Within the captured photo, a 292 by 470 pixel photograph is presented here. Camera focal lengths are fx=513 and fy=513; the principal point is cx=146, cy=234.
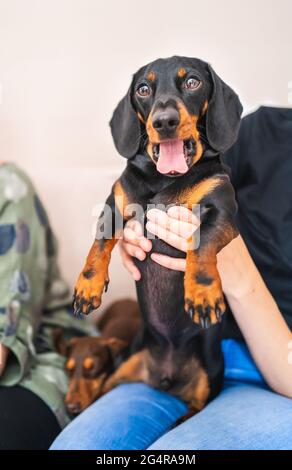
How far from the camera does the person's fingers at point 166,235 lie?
75 centimetres

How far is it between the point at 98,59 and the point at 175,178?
0.32 m

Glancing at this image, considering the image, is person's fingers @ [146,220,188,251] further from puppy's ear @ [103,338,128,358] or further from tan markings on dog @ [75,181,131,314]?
puppy's ear @ [103,338,128,358]

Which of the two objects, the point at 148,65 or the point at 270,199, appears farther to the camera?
the point at 270,199

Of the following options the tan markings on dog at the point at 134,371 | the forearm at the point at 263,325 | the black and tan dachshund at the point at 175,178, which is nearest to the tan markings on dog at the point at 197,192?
the black and tan dachshund at the point at 175,178

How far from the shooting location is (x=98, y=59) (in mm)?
899

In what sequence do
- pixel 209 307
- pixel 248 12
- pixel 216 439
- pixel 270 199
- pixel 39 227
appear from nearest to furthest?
pixel 209 307 < pixel 248 12 < pixel 216 439 < pixel 270 199 < pixel 39 227

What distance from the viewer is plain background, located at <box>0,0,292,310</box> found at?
29.8 inches

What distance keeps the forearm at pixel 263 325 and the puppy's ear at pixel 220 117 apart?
310 millimetres

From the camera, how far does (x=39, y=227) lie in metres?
1.41

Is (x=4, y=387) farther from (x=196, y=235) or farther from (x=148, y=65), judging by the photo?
(x=148, y=65)

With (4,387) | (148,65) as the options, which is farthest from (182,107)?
(4,387)

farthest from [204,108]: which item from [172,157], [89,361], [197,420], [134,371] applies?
[89,361]

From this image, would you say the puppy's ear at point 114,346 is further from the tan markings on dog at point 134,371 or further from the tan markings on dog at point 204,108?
the tan markings on dog at point 204,108
